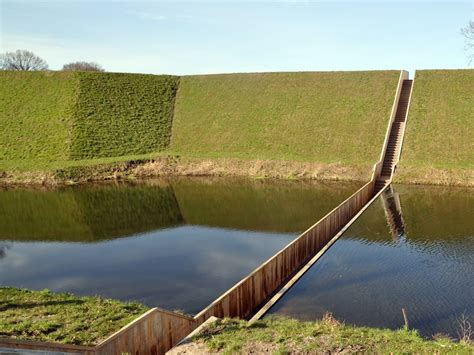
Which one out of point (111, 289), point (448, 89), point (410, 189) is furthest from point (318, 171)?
point (111, 289)

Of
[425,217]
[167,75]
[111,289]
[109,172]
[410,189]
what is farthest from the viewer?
[167,75]

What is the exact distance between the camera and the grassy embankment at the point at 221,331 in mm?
9672

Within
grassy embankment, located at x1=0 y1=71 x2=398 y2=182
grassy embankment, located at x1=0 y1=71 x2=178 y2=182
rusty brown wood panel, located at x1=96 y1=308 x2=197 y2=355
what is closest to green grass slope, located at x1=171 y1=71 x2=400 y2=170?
grassy embankment, located at x1=0 y1=71 x2=398 y2=182

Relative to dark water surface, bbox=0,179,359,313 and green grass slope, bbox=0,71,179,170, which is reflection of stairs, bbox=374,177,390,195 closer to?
dark water surface, bbox=0,179,359,313

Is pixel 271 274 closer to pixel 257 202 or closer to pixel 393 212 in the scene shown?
pixel 393 212

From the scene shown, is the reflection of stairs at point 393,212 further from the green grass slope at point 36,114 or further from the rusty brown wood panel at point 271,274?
the green grass slope at point 36,114

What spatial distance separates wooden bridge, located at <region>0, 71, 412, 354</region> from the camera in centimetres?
922

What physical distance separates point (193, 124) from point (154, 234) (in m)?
28.3

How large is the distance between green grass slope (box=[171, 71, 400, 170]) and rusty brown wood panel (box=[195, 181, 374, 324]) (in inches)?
741

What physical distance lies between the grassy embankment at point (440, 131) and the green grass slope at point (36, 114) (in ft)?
115

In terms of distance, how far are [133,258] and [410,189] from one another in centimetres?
2292

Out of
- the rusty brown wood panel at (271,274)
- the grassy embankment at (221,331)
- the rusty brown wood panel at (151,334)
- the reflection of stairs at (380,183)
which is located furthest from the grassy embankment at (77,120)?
the rusty brown wood panel at (151,334)

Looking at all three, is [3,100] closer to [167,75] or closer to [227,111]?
[167,75]

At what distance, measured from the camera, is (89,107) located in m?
49.6
